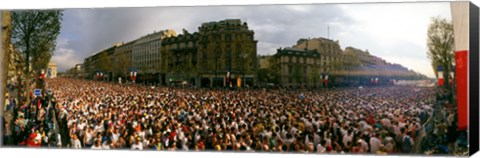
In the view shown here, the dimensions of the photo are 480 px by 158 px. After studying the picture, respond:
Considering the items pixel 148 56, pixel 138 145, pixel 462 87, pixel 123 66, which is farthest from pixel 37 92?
pixel 462 87

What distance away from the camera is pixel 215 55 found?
1157 cm

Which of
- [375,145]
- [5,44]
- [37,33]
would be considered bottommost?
[375,145]

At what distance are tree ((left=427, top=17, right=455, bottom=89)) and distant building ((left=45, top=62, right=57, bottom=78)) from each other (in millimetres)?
7975

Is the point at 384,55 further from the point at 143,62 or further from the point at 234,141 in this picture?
the point at 143,62

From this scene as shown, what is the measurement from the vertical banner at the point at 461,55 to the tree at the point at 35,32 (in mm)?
8179

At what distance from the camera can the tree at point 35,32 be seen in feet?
40.8

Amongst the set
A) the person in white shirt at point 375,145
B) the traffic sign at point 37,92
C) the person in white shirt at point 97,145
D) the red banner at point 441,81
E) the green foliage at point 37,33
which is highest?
the green foliage at point 37,33

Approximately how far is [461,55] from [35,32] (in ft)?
30.0

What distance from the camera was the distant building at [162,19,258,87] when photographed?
11242 mm

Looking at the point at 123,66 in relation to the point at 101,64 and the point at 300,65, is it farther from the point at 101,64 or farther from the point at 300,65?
the point at 300,65

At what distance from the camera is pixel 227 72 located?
11.5 m

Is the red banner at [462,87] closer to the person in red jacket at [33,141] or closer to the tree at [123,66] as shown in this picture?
the tree at [123,66]

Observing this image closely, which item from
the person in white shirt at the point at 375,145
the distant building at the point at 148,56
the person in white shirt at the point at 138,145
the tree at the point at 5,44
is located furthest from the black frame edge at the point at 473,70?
the tree at the point at 5,44

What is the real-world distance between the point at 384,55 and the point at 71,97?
22.6 ft
